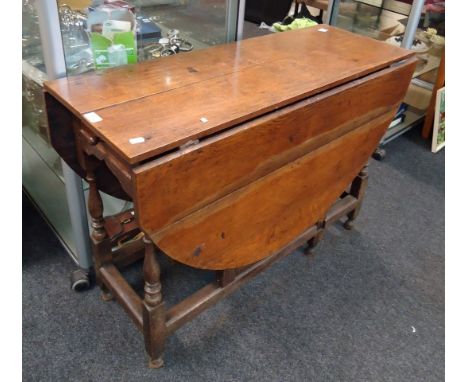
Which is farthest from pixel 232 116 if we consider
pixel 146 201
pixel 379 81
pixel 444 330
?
pixel 444 330

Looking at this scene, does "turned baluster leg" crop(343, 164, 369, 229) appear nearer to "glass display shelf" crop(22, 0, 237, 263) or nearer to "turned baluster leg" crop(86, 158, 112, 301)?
"glass display shelf" crop(22, 0, 237, 263)

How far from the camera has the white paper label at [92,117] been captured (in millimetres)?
957

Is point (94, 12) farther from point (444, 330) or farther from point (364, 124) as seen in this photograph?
point (444, 330)

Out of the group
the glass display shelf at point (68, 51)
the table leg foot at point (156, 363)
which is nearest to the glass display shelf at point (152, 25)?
the glass display shelf at point (68, 51)

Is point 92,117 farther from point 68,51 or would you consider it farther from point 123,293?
point 123,293

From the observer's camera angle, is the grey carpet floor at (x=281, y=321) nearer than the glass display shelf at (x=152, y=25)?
No

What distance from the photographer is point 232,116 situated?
1.02m

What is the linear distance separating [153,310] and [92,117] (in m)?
0.56

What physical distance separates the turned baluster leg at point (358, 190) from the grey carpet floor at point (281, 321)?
51 mm

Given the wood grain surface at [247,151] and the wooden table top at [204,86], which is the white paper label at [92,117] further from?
the wood grain surface at [247,151]

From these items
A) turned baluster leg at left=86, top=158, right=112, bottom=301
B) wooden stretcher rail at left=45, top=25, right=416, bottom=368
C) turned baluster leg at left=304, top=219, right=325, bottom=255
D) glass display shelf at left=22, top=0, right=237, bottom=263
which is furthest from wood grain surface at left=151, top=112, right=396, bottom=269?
glass display shelf at left=22, top=0, right=237, bottom=263

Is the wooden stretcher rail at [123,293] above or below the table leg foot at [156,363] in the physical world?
above

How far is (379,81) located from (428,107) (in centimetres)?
143

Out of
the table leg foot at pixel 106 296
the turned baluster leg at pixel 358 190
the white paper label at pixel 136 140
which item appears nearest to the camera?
the white paper label at pixel 136 140
